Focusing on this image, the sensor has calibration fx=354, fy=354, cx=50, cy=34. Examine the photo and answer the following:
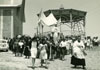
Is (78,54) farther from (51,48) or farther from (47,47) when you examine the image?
(51,48)

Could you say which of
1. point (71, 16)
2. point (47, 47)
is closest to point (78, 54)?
point (47, 47)

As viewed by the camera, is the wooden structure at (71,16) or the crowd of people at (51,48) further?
the wooden structure at (71,16)

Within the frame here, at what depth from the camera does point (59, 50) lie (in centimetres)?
2453

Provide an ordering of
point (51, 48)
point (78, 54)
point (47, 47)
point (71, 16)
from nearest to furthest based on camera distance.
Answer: point (78, 54)
point (47, 47)
point (51, 48)
point (71, 16)

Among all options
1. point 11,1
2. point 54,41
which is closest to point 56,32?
point 54,41

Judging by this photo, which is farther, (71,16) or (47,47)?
(71,16)

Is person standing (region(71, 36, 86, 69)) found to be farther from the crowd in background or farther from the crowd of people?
the crowd in background

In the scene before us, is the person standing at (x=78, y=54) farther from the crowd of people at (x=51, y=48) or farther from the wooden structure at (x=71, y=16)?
the wooden structure at (x=71, y=16)

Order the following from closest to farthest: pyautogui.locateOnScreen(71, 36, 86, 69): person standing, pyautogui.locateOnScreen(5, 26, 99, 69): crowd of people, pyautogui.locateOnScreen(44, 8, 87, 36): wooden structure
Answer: pyautogui.locateOnScreen(5, 26, 99, 69): crowd of people → pyautogui.locateOnScreen(71, 36, 86, 69): person standing → pyautogui.locateOnScreen(44, 8, 87, 36): wooden structure

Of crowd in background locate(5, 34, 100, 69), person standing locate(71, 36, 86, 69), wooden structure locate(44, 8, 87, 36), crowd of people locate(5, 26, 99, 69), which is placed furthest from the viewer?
wooden structure locate(44, 8, 87, 36)

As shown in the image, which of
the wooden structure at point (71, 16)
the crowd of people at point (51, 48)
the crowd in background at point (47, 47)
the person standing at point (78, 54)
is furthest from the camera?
the wooden structure at point (71, 16)

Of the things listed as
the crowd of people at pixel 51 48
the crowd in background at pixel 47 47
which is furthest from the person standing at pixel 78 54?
the crowd in background at pixel 47 47

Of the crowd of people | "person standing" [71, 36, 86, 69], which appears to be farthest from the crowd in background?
"person standing" [71, 36, 86, 69]

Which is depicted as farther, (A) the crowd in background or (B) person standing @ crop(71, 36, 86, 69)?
(A) the crowd in background
